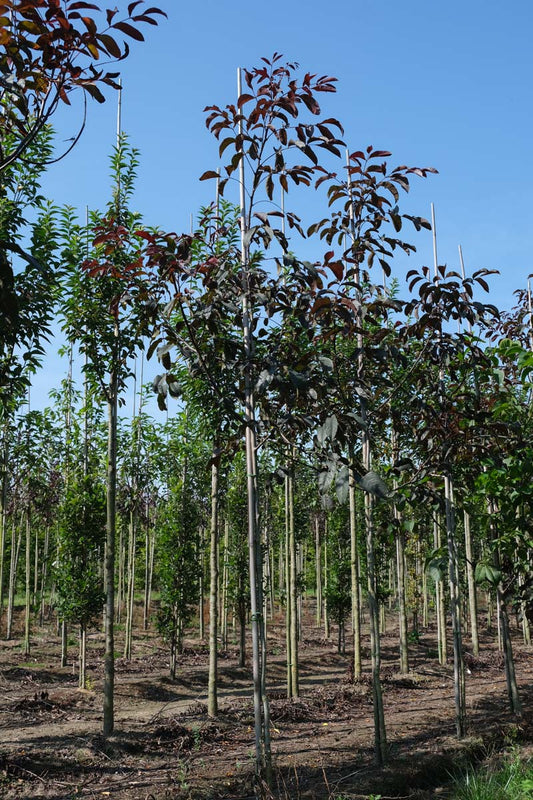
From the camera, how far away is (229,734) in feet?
29.0

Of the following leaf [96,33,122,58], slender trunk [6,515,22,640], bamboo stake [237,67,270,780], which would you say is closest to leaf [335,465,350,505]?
bamboo stake [237,67,270,780]

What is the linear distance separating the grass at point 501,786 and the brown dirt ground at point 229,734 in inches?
15.9

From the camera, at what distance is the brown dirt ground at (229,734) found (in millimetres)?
5914

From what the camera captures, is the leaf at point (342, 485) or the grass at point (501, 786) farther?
the grass at point (501, 786)

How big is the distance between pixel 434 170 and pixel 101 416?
38.1ft

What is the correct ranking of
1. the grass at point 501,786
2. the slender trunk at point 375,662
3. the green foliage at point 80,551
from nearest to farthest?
1. the grass at point 501,786
2. the slender trunk at point 375,662
3. the green foliage at point 80,551

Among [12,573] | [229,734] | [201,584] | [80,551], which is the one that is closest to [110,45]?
[229,734]

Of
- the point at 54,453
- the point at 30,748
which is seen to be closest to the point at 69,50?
the point at 30,748

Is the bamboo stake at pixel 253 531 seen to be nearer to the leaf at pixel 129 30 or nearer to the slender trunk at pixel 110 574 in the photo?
the leaf at pixel 129 30

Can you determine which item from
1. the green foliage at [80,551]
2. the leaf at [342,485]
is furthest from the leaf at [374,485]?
the green foliage at [80,551]

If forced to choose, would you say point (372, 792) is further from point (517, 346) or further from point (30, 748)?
point (30, 748)

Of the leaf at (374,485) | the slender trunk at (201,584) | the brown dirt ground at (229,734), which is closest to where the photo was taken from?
the leaf at (374,485)

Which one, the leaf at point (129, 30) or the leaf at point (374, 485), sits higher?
the leaf at point (129, 30)

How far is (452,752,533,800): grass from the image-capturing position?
410 centimetres
